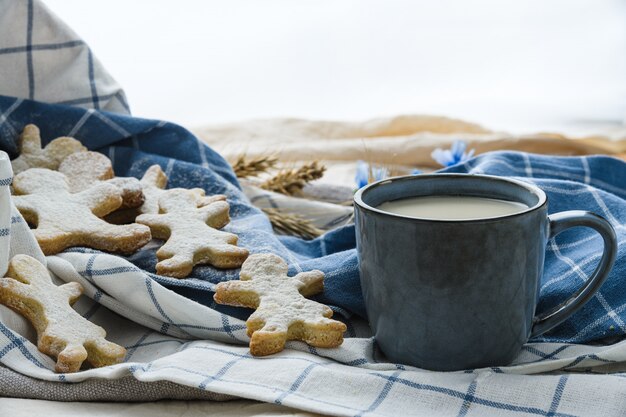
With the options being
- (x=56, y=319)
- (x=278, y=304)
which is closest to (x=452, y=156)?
(x=278, y=304)

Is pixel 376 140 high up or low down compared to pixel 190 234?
down

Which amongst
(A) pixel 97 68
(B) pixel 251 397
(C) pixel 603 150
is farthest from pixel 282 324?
(C) pixel 603 150

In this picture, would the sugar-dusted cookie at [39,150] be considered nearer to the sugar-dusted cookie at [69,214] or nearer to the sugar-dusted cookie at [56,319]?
the sugar-dusted cookie at [69,214]

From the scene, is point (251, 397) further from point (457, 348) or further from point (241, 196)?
point (241, 196)

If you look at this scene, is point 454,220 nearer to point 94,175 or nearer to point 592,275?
point 592,275

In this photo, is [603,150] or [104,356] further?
[603,150]

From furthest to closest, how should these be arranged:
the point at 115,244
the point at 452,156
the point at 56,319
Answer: the point at 452,156, the point at 115,244, the point at 56,319
